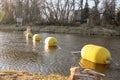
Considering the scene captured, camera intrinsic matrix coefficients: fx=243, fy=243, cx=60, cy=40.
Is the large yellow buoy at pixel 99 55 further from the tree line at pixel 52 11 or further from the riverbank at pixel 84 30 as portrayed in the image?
the tree line at pixel 52 11

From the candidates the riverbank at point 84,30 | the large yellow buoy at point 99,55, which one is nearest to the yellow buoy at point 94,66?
the large yellow buoy at point 99,55

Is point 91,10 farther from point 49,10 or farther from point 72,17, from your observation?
point 49,10

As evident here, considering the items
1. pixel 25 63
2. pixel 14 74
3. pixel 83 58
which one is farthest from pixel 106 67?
pixel 14 74

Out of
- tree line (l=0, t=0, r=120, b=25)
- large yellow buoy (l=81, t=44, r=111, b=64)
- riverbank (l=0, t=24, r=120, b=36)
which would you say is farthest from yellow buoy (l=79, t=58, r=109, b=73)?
tree line (l=0, t=0, r=120, b=25)

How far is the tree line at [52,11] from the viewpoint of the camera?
200 ft

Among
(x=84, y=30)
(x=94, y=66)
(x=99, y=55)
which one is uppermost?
(x=99, y=55)

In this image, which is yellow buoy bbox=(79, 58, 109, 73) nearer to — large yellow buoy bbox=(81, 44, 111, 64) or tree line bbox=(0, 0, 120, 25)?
large yellow buoy bbox=(81, 44, 111, 64)

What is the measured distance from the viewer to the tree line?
61.0 metres

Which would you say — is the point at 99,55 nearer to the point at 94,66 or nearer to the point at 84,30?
the point at 94,66

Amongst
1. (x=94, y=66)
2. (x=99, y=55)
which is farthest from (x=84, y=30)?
(x=94, y=66)


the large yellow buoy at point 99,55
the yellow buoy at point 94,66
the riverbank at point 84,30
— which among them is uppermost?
the large yellow buoy at point 99,55

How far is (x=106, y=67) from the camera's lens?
49.4 ft

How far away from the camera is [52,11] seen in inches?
2566

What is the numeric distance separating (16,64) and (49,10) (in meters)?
51.0
